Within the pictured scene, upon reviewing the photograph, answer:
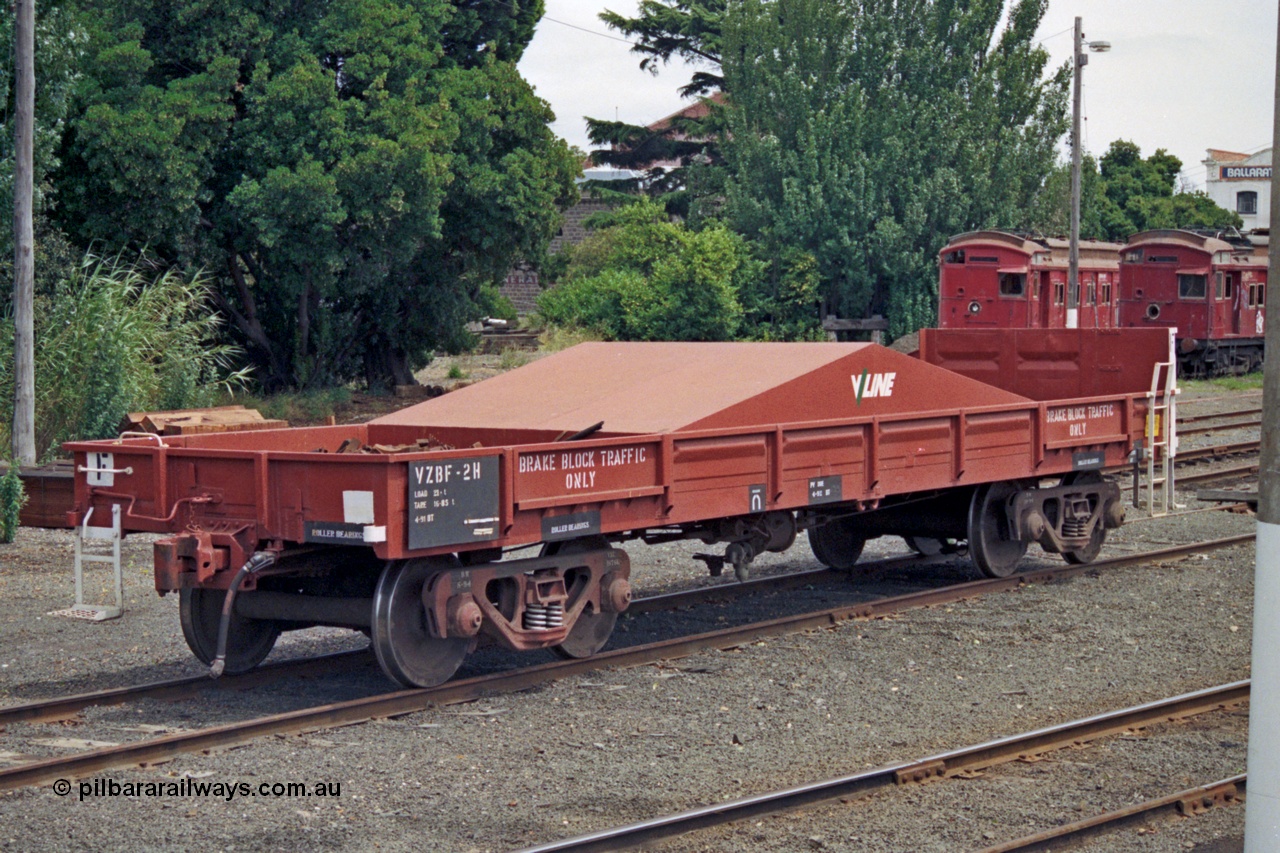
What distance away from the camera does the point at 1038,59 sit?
142ft

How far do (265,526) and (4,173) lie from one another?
14.0 m

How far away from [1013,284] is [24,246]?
23403mm

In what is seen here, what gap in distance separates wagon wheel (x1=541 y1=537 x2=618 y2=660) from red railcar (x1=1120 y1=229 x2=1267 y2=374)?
96.0 feet

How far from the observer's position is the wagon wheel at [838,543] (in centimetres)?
1230

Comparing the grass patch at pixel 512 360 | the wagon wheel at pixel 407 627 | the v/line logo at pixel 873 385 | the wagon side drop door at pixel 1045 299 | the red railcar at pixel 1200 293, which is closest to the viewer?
the wagon wheel at pixel 407 627

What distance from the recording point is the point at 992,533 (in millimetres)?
11812

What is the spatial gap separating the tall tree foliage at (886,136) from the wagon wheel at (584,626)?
33.0m

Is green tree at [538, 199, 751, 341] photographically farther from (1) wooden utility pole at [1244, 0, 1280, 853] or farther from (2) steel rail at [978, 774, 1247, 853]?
(1) wooden utility pole at [1244, 0, 1280, 853]

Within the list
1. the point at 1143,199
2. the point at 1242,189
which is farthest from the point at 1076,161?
the point at 1242,189

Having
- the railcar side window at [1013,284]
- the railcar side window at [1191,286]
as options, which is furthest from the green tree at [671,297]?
the railcar side window at [1191,286]

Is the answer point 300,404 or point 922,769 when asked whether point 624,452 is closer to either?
point 922,769

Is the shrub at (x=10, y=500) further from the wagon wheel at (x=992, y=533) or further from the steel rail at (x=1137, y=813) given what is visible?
the steel rail at (x=1137, y=813)

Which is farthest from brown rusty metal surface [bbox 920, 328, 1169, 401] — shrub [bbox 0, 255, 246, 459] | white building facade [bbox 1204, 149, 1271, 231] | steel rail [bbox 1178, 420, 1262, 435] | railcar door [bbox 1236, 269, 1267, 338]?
white building facade [bbox 1204, 149, 1271, 231]

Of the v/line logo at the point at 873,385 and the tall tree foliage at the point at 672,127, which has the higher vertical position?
the tall tree foliage at the point at 672,127
